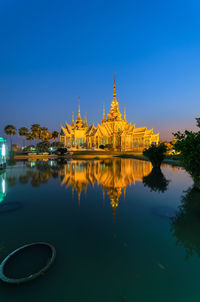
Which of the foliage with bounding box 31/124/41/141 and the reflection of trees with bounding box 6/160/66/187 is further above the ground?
the foliage with bounding box 31/124/41/141

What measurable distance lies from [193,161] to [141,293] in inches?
200

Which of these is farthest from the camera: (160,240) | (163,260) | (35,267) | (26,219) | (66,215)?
(66,215)

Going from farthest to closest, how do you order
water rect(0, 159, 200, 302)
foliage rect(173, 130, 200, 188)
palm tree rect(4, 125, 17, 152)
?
palm tree rect(4, 125, 17, 152) → foliage rect(173, 130, 200, 188) → water rect(0, 159, 200, 302)

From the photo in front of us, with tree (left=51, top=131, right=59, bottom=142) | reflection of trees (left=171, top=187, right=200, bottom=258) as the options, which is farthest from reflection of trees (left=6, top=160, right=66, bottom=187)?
tree (left=51, top=131, right=59, bottom=142)

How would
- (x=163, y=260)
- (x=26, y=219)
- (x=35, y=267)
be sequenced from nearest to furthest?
(x=35, y=267)
(x=163, y=260)
(x=26, y=219)

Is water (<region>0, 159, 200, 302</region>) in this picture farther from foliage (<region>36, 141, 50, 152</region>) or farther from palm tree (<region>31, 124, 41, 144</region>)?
palm tree (<region>31, 124, 41, 144</region>)

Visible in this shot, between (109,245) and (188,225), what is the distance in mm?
2977

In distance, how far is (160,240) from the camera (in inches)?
163

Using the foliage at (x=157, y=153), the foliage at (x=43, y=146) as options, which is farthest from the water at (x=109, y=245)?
the foliage at (x=43, y=146)

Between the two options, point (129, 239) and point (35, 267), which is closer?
point (35, 267)

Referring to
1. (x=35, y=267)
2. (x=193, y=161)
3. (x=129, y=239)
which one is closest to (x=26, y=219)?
(x=35, y=267)

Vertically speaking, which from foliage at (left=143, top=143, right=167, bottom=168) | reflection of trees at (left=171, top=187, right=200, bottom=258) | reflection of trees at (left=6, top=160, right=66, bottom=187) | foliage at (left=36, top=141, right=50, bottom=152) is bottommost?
reflection of trees at (left=171, top=187, right=200, bottom=258)

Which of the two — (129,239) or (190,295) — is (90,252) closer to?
(129,239)

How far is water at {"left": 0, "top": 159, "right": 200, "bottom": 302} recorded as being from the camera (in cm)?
267
